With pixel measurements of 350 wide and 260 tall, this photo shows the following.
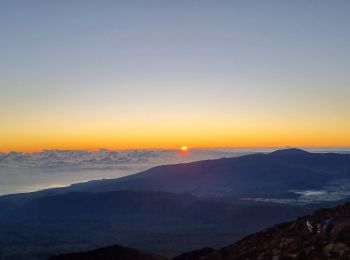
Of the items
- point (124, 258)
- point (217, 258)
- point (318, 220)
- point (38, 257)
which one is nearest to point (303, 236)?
point (318, 220)

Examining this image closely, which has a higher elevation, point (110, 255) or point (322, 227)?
point (322, 227)

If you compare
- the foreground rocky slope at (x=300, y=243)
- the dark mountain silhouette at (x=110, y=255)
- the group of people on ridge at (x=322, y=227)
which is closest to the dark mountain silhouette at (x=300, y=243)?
the foreground rocky slope at (x=300, y=243)

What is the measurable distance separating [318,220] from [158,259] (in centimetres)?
2817

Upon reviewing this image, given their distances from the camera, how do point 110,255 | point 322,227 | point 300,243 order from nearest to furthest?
point 300,243 < point 322,227 < point 110,255

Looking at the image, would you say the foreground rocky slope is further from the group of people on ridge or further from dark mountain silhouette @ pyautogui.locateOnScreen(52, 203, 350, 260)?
the group of people on ridge

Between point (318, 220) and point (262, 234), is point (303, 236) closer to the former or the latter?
point (318, 220)

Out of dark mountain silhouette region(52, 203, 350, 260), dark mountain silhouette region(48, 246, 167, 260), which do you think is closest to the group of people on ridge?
dark mountain silhouette region(52, 203, 350, 260)

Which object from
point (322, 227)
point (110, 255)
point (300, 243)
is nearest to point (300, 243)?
point (300, 243)

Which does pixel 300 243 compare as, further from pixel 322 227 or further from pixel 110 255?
pixel 110 255

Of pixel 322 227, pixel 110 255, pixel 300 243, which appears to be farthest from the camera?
pixel 110 255

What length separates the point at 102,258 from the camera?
5484 centimetres

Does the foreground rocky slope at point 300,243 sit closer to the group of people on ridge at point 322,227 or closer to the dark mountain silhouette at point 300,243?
the dark mountain silhouette at point 300,243

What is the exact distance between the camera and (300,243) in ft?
69.9

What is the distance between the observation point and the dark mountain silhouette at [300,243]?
18.9 m
